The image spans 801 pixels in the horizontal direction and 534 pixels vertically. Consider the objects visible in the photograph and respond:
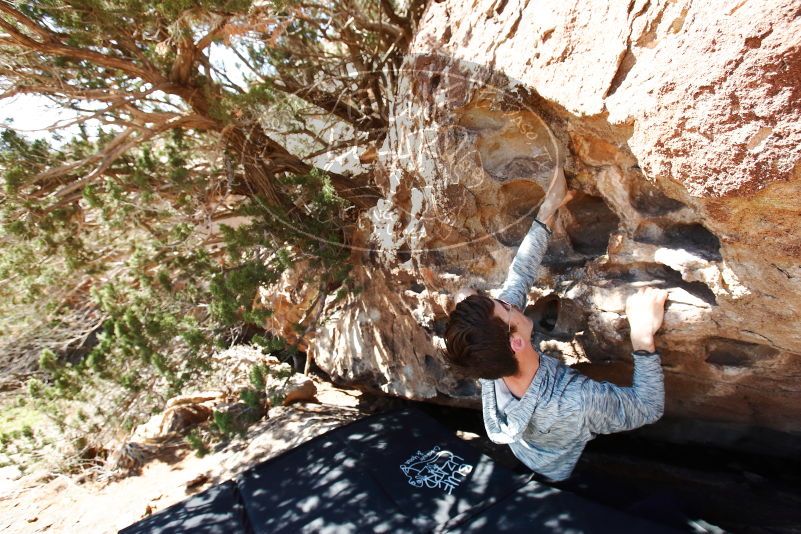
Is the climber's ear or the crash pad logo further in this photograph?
the crash pad logo

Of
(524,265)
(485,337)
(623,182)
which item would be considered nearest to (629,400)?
(485,337)

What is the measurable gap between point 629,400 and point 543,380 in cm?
32

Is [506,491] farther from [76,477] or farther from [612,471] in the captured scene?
[76,477]

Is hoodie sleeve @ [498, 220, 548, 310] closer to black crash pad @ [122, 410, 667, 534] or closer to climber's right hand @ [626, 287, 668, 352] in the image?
climber's right hand @ [626, 287, 668, 352]

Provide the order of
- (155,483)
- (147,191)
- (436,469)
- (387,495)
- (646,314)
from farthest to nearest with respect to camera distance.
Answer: (155,483), (147,191), (436,469), (387,495), (646,314)

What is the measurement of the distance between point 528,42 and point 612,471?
2470mm

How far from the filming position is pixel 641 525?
75.3 inches

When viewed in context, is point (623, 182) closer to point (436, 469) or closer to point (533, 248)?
point (533, 248)

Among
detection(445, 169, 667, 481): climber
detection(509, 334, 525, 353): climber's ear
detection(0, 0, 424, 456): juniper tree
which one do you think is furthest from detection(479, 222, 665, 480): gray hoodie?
detection(0, 0, 424, 456): juniper tree

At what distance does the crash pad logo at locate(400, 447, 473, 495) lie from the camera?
2701 millimetres

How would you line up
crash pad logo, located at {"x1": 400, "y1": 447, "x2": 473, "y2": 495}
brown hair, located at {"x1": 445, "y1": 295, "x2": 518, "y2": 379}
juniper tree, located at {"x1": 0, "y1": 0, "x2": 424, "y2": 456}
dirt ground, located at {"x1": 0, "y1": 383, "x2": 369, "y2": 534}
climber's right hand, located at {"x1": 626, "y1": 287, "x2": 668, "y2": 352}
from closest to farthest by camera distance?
brown hair, located at {"x1": 445, "y1": 295, "x2": 518, "y2": 379} < climber's right hand, located at {"x1": 626, "y1": 287, "x2": 668, "y2": 352} < crash pad logo, located at {"x1": 400, "y1": 447, "x2": 473, "y2": 495} < juniper tree, located at {"x1": 0, "y1": 0, "x2": 424, "y2": 456} < dirt ground, located at {"x1": 0, "y1": 383, "x2": 369, "y2": 534}

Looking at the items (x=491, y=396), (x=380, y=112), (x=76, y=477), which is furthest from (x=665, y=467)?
(x=76, y=477)

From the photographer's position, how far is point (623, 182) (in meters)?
2.21

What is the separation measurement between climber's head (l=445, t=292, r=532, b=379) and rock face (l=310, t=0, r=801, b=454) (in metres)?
0.63
